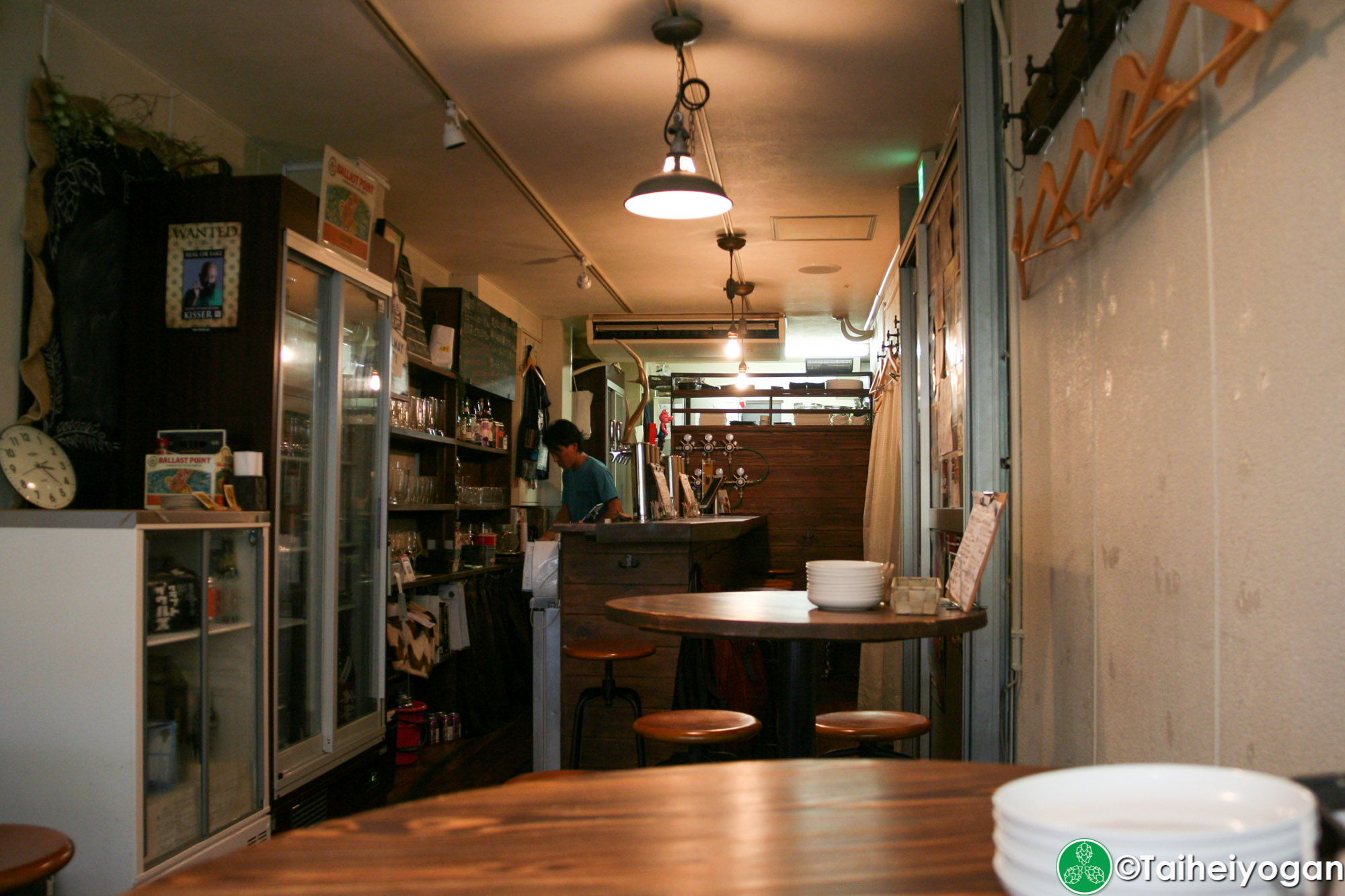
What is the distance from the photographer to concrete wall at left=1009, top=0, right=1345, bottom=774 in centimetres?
114

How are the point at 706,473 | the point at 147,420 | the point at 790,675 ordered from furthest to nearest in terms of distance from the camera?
1. the point at 706,473
2. the point at 147,420
3. the point at 790,675

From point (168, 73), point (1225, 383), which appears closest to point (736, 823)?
point (1225, 383)

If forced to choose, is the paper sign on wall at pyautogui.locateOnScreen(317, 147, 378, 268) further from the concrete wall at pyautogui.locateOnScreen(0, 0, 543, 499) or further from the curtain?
the curtain

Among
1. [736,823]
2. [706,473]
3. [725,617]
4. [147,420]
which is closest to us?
[736,823]

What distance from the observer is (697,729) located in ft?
8.70

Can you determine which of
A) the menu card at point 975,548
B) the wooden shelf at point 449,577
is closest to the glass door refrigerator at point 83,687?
the menu card at point 975,548

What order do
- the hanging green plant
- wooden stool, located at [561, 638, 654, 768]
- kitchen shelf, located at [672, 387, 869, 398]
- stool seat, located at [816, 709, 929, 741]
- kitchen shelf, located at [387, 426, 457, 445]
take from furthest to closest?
kitchen shelf, located at [672, 387, 869, 398] → kitchen shelf, located at [387, 426, 457, 445] → wooden stool, located at [561, 638, 654, 768] → the hanging green plant → stool seat, located at [816, 709, 929, 741]

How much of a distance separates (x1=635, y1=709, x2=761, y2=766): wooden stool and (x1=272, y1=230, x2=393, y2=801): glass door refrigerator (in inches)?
64.9

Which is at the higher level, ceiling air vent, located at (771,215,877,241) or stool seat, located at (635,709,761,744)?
ceiling air vent, located at (771,215,877,241)

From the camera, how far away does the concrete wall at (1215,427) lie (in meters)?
1.14

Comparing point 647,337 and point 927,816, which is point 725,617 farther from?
point 647,337

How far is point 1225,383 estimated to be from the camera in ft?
4.51

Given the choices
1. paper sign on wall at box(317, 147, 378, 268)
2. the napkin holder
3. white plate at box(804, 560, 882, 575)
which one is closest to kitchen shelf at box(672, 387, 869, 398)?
paper sign on wall at box(317, 147, 378, 268)

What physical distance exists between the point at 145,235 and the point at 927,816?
385cm
